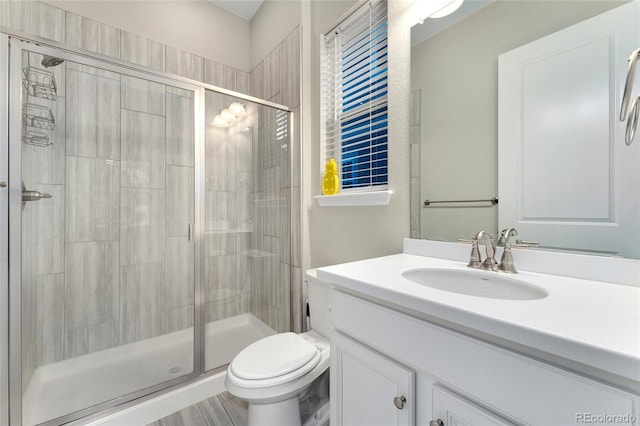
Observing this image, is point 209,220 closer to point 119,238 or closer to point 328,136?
point 119,238

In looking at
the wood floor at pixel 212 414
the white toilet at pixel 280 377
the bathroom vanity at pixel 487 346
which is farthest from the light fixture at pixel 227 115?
→ the wood floor at pixel 212 414

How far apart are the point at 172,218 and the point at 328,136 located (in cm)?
117

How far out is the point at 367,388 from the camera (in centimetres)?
79

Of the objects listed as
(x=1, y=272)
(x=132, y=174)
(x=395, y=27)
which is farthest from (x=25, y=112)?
(x=395, y=27)

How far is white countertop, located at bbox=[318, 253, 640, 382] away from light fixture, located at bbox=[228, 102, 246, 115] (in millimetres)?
1478

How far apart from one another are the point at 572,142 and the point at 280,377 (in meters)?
1.33

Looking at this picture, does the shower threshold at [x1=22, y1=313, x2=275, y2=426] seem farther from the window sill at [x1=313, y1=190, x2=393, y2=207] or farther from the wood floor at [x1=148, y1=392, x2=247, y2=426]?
the window sill at [x1=313, y1=190, x2=393, y2=207]

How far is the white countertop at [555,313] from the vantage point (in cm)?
41

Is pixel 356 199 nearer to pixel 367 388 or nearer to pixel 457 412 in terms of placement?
pixel 367 388

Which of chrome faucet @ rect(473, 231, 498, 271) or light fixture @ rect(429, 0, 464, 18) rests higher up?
light fixture @ rect(429, 0, 464, 18)

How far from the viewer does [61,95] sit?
148 centimetres

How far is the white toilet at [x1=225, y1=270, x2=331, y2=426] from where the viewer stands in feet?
3.54

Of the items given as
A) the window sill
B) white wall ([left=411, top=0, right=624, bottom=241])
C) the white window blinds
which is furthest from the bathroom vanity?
the white window blinds

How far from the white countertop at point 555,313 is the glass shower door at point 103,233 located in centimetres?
139
